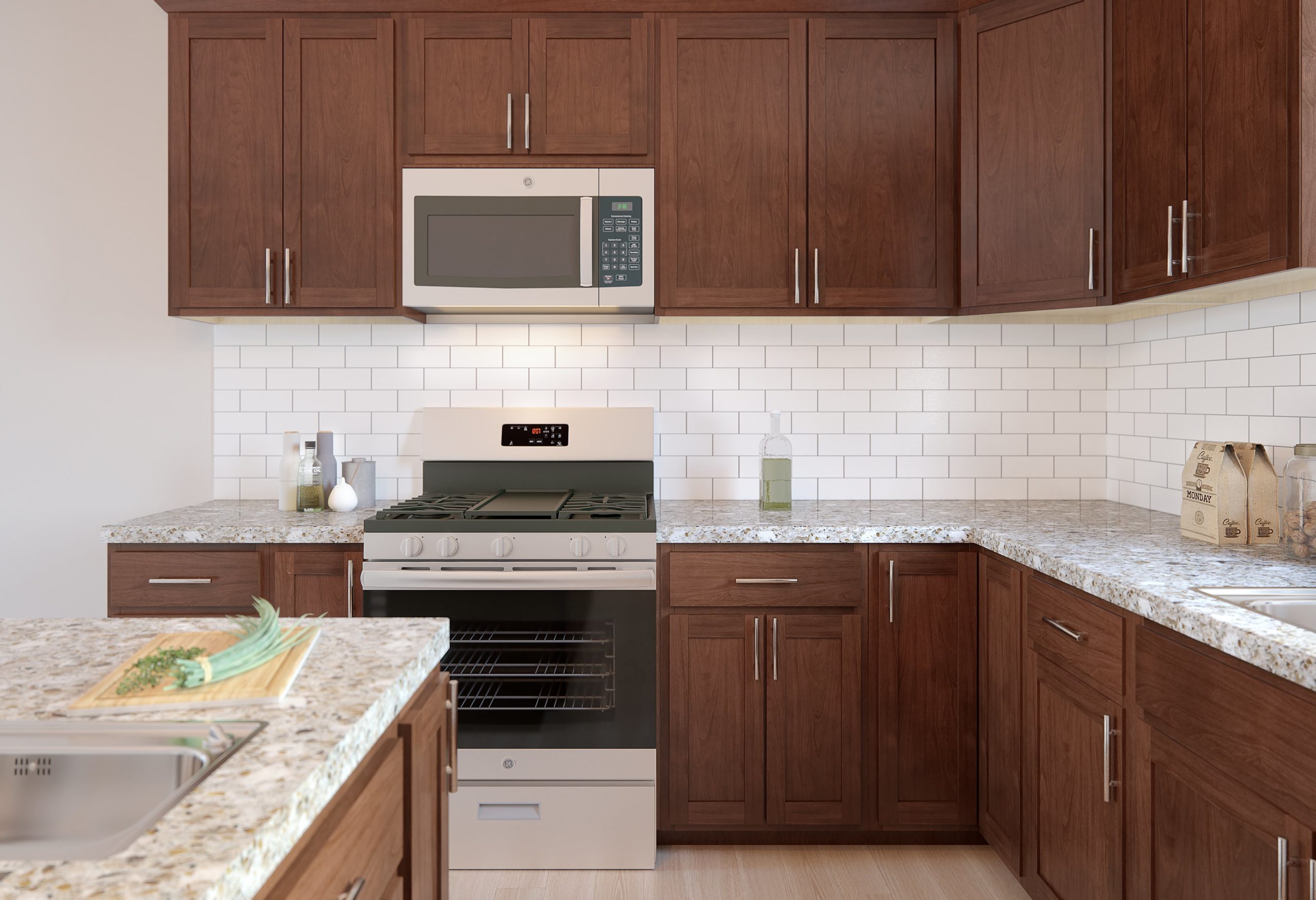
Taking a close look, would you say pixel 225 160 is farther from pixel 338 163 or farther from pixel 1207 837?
pixel 1207 837

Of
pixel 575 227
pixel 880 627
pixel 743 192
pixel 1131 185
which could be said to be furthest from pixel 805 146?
pixel 880 627

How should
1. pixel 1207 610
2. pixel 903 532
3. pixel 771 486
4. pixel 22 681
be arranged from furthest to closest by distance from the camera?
pixel 771 486 → pixel 903 532 → pixel 1207 610 → pixel 22 681

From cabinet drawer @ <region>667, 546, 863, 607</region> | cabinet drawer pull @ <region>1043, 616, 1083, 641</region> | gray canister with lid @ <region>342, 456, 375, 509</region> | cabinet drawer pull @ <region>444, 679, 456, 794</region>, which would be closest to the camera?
cabinet drawer pull @ <region>444, 679, 456, 794</region>

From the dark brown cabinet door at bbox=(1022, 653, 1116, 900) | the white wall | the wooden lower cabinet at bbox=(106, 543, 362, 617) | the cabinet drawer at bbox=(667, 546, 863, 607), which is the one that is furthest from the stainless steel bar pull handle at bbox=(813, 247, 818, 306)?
the white wall

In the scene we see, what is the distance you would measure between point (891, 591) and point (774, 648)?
14.4 inches

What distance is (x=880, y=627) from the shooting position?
8.04 feet

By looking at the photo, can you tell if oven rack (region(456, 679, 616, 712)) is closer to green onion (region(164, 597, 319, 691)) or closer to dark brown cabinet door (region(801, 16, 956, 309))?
green onion (region(164, 597, 319, 691))

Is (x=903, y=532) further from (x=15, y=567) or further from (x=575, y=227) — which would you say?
(x=15, y=567)

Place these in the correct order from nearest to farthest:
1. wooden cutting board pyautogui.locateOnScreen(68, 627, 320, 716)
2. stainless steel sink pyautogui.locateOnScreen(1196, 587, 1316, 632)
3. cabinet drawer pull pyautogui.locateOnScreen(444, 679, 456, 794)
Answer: wooden cutting board pyautogui.locateOnScreen(68, 627, 320, 716), cabinet drawer pull pyautogui.locateOnScreen(444, 679, 456, 794), stainless steel sink pyautogui.locateOnScreen(1196, 587, 1316, 632)

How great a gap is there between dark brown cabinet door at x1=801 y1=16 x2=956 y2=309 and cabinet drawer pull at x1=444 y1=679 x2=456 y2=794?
1.77m

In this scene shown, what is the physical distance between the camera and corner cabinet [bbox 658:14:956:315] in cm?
266

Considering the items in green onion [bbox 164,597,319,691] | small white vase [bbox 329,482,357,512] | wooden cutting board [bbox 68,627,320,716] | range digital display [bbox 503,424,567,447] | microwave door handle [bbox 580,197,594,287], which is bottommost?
wooden cutting board [bbox 68,627,320,716]

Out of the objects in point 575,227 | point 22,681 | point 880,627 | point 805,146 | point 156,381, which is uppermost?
point 805,146

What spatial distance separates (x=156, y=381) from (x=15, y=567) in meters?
0.80
